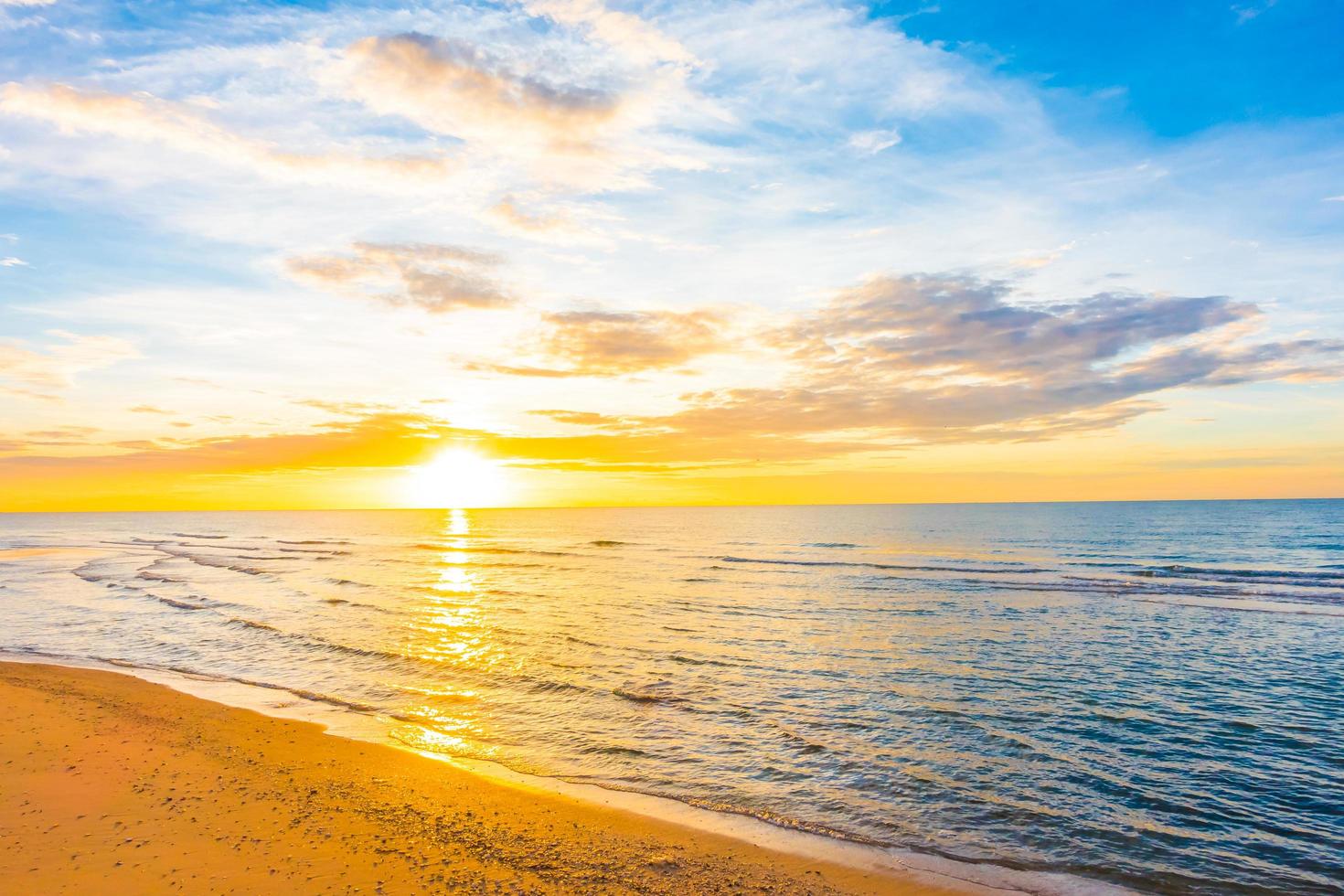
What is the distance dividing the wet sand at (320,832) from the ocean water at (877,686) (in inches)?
74.8

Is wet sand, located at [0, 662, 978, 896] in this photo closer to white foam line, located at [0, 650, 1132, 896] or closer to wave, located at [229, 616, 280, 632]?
white foam line, located at [0, 650, 1132, 896]

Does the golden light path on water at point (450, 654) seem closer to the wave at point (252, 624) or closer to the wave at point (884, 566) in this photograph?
the wave at point (252, 624)

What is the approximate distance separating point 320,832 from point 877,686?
15752mm

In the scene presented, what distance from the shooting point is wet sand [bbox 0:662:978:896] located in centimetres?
951

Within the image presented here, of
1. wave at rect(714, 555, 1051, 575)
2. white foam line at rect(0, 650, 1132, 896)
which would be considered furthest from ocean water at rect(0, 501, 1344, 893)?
wave at rect(714, 555, 1051, 575)

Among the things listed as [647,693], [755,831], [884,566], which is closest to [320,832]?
[755,831]

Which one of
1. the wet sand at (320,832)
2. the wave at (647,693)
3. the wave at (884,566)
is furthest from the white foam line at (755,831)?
the wave at (884,566)

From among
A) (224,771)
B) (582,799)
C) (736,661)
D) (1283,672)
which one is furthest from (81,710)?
(1283,672)

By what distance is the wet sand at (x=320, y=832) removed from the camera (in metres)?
9.51

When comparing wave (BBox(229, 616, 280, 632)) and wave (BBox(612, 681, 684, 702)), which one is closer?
wave (BBox(612, 681, 684, 702))

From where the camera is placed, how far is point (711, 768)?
14844mm

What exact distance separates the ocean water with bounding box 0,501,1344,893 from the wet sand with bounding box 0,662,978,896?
190 centimetres

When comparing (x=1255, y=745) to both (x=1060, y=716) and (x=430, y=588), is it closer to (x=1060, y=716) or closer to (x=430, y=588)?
(x=1060, y=716)

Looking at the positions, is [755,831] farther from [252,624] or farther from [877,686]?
[252,624]
